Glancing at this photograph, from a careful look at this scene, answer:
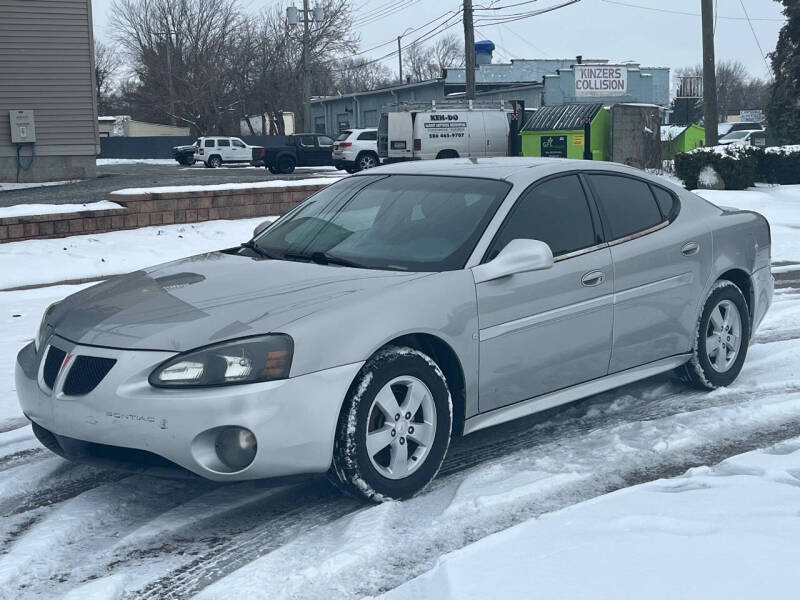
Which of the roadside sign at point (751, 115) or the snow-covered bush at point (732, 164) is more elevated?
the roadside sign at point (751, 115)

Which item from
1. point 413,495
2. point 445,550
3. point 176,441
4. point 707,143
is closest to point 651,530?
point 445,550

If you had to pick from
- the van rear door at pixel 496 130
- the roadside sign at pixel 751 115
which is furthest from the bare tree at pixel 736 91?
the van rear door at pixel 496 130

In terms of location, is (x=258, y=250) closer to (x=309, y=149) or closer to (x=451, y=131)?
(x=451, y=131)

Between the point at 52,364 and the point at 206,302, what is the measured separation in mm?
705

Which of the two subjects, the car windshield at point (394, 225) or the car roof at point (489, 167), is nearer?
the car windshield at point (394, 225)

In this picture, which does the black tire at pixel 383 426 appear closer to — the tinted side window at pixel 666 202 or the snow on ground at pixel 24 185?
the tinted side window at pixel 666 202

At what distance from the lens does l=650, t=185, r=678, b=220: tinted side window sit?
6.05 m

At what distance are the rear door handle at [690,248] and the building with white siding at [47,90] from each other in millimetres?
24927

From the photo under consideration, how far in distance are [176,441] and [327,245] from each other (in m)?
1.57

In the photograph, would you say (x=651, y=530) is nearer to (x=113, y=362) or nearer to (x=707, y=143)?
(x=113, y=362)

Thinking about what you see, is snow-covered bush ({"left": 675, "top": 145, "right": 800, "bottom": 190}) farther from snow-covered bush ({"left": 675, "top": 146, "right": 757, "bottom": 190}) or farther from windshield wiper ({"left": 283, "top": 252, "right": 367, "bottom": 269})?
windshield wiper ({"left": 283, "top": 252, "right": 367, "bottom": 269})

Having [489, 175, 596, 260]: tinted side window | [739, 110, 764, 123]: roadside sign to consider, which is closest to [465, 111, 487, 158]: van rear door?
[489, 175, 596, 260]: tinted side window

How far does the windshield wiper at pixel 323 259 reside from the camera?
4.97m

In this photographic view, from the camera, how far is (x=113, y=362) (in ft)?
13.7
